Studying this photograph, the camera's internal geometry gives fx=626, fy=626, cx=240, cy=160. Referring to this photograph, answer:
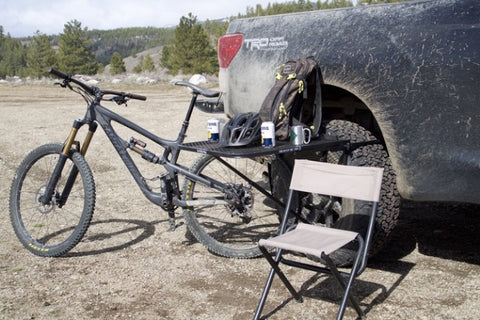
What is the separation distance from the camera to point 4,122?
35.6 feet

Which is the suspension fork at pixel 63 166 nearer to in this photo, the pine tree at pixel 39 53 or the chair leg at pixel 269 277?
the chair leg at pixel 269 277

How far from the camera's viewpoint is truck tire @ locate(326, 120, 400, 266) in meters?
4.07

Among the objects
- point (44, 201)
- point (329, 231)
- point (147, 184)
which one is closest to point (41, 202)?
point (44, 201)

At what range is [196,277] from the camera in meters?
4.16

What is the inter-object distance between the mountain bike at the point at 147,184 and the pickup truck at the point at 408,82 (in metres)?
0.43

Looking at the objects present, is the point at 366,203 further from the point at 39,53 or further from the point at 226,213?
the point at 39,53

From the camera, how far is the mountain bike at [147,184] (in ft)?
14.4

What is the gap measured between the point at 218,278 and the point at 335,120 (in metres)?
1.36

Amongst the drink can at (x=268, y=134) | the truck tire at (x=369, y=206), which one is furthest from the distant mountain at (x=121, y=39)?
the drink can at (x=268, y=134)

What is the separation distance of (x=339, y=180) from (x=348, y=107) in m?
1.24

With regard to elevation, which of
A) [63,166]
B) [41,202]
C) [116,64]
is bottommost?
[116,64]

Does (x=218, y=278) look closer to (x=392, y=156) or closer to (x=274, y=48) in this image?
(x=392, y=156)

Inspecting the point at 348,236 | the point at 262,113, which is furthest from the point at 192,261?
the point at 348,236

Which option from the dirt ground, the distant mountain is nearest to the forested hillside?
the dirt ground
